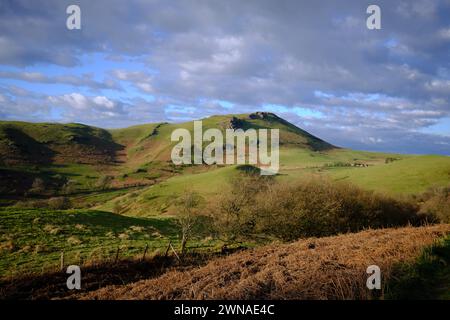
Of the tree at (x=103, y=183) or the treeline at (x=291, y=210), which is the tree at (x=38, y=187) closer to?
the tree at (x=103, y=183)

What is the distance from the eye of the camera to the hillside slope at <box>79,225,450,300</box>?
11.0 m

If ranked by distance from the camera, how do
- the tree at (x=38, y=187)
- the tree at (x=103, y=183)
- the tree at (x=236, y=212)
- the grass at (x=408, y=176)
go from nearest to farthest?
the tree at (x=236, y=212), the grass at (x=408, y=176), the tree at (x=38, y=187), the tree at (x=103, y=183)

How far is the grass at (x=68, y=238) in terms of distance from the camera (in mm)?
28953

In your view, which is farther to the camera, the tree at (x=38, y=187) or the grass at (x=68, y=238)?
the tree at (x=38, y=187)

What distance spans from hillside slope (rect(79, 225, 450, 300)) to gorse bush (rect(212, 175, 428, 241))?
1728cm

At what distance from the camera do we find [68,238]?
38.5 metres

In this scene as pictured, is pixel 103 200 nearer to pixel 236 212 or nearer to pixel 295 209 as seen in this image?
pixel 236 212

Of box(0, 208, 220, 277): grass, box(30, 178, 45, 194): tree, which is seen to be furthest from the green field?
box(30, 178, 45, 194): tree

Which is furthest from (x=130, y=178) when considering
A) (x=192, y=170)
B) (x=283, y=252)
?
(x=283, y=252)

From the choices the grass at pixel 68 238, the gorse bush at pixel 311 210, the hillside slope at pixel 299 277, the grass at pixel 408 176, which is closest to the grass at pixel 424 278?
the hillside slope at pixel 299 277

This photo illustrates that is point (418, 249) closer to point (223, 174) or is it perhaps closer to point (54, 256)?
point (54, 256)

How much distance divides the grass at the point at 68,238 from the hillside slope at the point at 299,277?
14657 mm

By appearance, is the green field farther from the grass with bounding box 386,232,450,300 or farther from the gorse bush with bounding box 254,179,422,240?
the grass with bounding box 386,232,450,300
